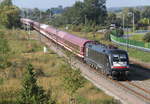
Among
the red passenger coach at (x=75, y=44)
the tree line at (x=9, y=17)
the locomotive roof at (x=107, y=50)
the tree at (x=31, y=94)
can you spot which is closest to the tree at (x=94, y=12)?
the tree line at (x=9, y=17)

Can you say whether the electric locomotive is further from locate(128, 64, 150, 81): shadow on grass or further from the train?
locate(128, 64, 150, 81): shadow on grass

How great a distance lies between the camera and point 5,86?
97.8 feet

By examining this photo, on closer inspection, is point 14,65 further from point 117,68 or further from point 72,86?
point 72,86

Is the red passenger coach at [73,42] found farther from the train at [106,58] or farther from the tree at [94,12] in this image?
the tree at [94,12]

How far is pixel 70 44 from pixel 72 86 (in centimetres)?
3016

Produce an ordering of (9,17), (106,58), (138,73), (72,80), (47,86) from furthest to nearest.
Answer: (9,17) < (138,73) < (106,58) < (47,86) < (72,80)

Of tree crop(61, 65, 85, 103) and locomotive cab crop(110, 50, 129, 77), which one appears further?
locomotive cab crop(110, 50, 129, 77)

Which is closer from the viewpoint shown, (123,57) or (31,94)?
(31,94)

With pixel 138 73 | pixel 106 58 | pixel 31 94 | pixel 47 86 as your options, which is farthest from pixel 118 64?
pixel 31 94

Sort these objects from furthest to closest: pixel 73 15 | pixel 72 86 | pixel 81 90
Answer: pixel 73 15 → pixel 81 90 → pixel 72 86

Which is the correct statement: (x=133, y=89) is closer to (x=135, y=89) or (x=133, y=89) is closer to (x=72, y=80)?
(x=135, y=89)

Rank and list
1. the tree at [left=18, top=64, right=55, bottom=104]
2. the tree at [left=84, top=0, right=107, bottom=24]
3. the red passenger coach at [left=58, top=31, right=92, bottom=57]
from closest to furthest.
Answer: the tree at [left=18, top=64, right=55, bottom=104], the red passenger coach at [left=58, top=31, right=92, bottom=57], the tree at [left=84, top=0, right=107, bottom=24]

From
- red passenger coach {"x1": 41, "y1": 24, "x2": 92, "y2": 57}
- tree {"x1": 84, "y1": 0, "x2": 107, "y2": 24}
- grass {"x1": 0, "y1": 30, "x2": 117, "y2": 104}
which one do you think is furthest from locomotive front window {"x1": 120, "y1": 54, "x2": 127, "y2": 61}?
tree {"x1": 84, "y1": 0, "x2": 107, "y2": 24}

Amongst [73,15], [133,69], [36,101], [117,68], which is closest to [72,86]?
[36,101]
